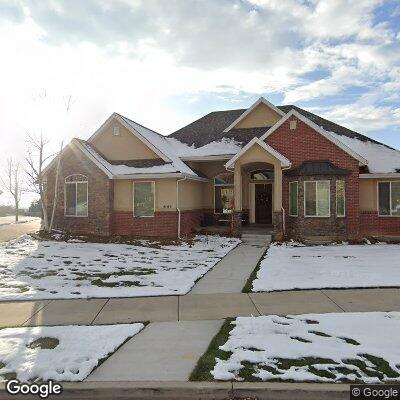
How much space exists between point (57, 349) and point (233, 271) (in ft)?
21.0

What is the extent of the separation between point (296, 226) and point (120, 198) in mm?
9058

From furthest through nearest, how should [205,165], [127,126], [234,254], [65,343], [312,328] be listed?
[205,165] < [127,126] < [234,254] < [312,328] < [65,343]

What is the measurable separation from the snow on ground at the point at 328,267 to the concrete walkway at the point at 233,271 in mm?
407

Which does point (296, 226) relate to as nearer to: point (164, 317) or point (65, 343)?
point (164, 317)

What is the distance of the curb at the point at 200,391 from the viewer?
4.04 metres

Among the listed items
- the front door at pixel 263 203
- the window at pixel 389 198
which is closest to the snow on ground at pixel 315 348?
the window at pixel 389 198

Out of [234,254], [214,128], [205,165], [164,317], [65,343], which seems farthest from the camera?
[214,128]

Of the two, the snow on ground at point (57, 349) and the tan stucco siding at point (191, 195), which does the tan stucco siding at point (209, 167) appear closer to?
the tan stucco siding at point (191, 195)

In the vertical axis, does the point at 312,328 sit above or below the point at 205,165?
below

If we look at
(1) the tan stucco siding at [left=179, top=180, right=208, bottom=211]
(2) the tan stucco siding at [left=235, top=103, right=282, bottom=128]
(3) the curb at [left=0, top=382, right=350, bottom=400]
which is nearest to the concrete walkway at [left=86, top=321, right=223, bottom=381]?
(3) the curb at [left=0, top=382, right=350, bottom=400]

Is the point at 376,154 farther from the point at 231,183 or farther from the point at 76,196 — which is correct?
the point at 76,196

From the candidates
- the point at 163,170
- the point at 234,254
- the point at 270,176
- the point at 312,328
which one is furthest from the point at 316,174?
the point at 312,328

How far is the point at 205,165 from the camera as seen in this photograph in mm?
22125

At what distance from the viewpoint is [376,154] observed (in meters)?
20.1
